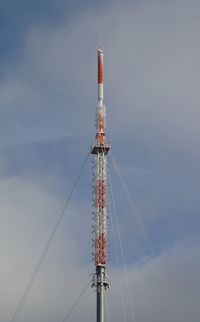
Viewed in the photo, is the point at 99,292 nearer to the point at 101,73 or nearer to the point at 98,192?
the point at 98,192

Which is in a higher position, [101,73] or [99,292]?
[101,73]

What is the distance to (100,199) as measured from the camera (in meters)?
145

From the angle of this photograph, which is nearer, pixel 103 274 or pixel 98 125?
pixel 103 274

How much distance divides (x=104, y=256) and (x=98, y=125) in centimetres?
2704

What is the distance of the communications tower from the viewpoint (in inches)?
5571

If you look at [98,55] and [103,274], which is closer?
[103,274]

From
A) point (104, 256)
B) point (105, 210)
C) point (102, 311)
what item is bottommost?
point (102, 311)

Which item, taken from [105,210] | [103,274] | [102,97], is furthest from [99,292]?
[102,97]

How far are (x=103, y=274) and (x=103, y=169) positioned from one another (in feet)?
68.8

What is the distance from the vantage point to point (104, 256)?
14188cm

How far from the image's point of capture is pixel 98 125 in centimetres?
15125

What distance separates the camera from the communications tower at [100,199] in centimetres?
14150

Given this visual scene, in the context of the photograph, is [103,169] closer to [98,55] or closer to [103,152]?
[103,152]

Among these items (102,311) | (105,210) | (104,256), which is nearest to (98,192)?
(105,210)
